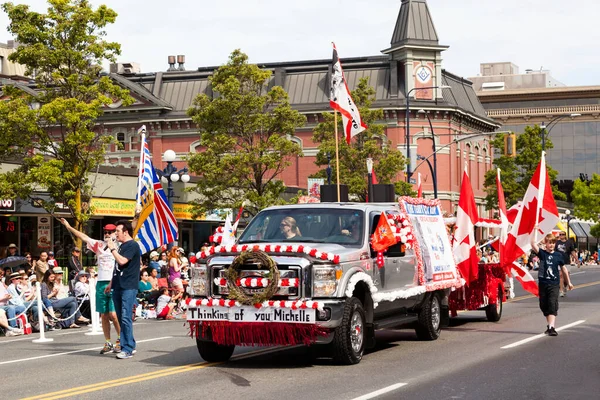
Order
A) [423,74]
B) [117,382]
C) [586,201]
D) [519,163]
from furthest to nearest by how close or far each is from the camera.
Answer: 1. [586,201]
2. [519,163]
3. [423,74]
4. [117,382]

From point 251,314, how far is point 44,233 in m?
30.7

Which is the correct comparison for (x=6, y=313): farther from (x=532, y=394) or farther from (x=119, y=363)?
(x=532, y=394)

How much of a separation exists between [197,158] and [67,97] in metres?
11.6

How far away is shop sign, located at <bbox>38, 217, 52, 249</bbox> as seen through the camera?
41.8 m

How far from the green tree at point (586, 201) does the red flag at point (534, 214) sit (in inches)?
3259

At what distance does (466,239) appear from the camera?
1881cm

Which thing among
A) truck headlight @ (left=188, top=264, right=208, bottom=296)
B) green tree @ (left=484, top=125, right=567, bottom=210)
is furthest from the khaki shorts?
green tree @ (left=484, top=125, right=567, bottom=210)

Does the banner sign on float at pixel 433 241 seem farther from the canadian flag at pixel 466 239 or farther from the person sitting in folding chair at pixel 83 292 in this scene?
the person sitting in folding chair at pixel 83 292

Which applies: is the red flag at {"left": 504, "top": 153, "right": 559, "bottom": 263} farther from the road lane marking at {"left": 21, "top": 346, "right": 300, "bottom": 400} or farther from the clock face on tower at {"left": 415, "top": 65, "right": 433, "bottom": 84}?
the clock face on tower at {"left": 415, "top": 65, "right": 433, "bottom": 84}

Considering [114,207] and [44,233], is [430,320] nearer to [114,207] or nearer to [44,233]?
[44,233]

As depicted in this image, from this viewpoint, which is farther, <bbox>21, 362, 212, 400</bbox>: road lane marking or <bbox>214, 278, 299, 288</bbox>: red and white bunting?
<bbox>214, 278, 299, 288</bbox>: red and white bunting

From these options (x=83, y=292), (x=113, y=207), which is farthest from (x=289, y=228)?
(x=113, y=207)

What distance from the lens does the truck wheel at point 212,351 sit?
13.4 meters

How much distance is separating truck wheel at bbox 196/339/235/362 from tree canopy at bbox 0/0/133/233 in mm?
19597
